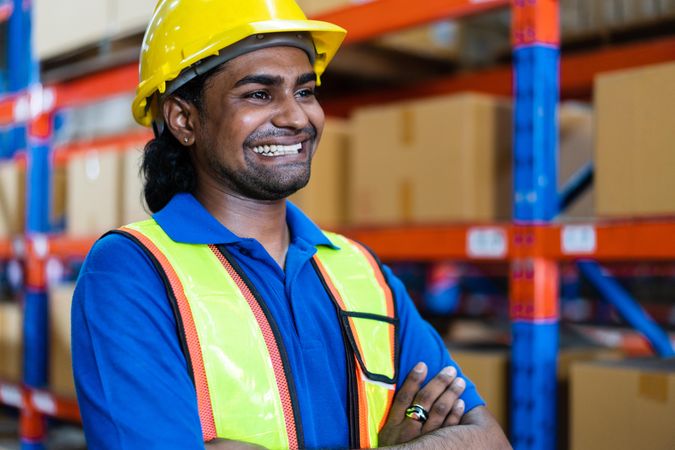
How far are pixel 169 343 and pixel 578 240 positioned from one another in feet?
4.65

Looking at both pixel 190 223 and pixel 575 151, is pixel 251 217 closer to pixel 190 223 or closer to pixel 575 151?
pixel 190 223

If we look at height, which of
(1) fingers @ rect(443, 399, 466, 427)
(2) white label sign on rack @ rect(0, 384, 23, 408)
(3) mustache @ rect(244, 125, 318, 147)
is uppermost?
(3) mustache @ rect(244, 125, 318, 147)

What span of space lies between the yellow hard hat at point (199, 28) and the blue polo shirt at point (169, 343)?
291 mm

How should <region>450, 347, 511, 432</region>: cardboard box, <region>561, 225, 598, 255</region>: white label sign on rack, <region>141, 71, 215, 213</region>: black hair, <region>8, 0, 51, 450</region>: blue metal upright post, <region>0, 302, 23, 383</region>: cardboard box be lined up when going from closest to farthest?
1. <region>141, 71, 215, 213</region>: black hair
2. <region>561, 225, 598, 255</region>: white label sign on rack
3. <region>450, 347, 511, 432</region>: cardboard box
4. <region>8, 0, 51, 450</region>: blue metal upright post
5. <region>0, 302, 23, 383</region>: cardboard box

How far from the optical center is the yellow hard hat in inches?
69.6

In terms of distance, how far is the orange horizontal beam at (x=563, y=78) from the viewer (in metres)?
3.17

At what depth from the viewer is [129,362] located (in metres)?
1.48

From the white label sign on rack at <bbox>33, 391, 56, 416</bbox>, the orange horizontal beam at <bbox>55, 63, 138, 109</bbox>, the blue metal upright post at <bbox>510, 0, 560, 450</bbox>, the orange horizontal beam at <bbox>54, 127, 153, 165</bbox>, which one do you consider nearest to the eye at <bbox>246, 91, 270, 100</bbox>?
the blue metal upright post at <bbox>510, 0, 560, 450</bbox>

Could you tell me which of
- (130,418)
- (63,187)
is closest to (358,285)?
(130,418)

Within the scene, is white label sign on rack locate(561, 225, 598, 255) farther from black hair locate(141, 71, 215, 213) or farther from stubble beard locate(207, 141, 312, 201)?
black hair locate(141, 71, 215, 213)

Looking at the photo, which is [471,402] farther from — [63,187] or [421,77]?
[63,187]

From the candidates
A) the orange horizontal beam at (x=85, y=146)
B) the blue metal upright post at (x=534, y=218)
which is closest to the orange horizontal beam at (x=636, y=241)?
the blue metal upright post at (x=534, y=218)

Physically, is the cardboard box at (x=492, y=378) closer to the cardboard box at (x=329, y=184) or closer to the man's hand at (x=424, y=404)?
the cardboard box at (x=329, y=184)

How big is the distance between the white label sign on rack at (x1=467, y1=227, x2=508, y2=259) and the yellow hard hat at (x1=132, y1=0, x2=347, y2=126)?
1.02m
